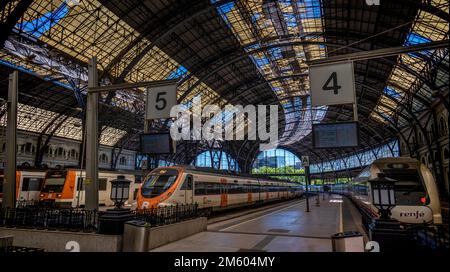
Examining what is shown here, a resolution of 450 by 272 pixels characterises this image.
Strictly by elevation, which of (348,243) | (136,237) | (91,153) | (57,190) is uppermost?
(91,153)

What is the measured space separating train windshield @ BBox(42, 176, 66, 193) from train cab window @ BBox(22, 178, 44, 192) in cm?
195

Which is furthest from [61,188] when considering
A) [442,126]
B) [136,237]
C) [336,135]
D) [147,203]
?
[442,126]

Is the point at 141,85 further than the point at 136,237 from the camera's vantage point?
Yes

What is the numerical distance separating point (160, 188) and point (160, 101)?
670 centimetres

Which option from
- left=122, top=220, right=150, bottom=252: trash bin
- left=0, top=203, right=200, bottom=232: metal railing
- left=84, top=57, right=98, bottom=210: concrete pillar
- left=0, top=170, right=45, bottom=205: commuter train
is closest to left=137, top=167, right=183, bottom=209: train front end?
left=84, top=57, right=98, bottom=210: concrete pillar

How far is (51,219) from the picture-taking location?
10375 millimetres

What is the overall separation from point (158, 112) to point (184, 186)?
23.2 feet

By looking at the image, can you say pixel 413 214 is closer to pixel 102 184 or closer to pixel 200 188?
pixel 200 188

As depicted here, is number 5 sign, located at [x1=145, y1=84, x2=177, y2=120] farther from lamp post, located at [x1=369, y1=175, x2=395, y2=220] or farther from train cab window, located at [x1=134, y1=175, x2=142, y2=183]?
train cab window, located at [x1=134, y1=175, x2=142, y2=183]

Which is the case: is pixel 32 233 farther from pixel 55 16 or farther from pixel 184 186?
pixel 55 16

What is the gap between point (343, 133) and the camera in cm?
975

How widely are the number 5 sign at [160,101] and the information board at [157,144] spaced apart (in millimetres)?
961
